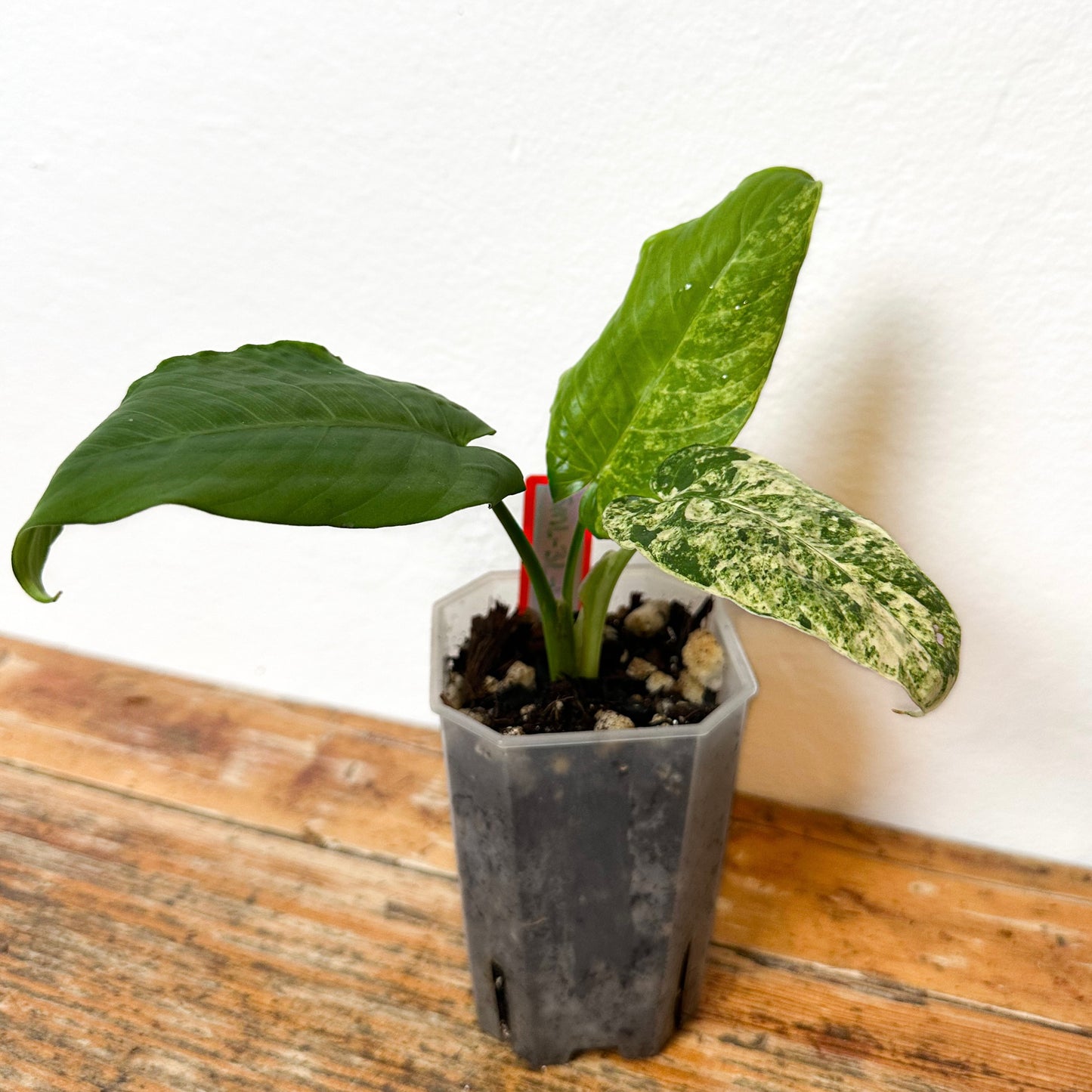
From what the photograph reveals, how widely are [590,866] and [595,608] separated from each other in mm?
180

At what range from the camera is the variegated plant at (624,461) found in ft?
1.37

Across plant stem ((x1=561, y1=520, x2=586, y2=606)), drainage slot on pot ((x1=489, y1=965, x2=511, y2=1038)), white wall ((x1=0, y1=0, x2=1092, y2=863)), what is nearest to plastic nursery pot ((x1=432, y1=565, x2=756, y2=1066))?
drainage slot on pot ((x1=489, y1=965, x2=511, y2=1038))

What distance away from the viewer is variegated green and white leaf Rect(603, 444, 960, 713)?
0.40m

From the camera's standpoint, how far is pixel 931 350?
724 millimetres

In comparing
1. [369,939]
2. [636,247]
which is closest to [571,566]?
[636,247]

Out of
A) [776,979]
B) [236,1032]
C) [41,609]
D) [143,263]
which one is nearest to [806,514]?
[776,979]

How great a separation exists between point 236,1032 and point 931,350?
77cm

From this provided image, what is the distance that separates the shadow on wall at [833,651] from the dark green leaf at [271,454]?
34 cm

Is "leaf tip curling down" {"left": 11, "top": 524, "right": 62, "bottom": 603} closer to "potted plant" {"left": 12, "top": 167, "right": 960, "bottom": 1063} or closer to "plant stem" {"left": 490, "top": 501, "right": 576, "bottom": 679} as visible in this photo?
"potted plant" {"left": 12, "top": 167, "right": 960, "bottom": 1063}

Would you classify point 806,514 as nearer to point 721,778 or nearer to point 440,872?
point 721,778

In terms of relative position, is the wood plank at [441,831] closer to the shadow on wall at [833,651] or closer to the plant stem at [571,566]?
the shadow on wall at [833,651]

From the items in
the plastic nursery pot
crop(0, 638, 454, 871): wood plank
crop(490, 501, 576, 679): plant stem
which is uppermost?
crop(490, 501, 576, 679): plant stem

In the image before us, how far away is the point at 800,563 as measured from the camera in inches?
17.0

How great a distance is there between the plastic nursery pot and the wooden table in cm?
5
